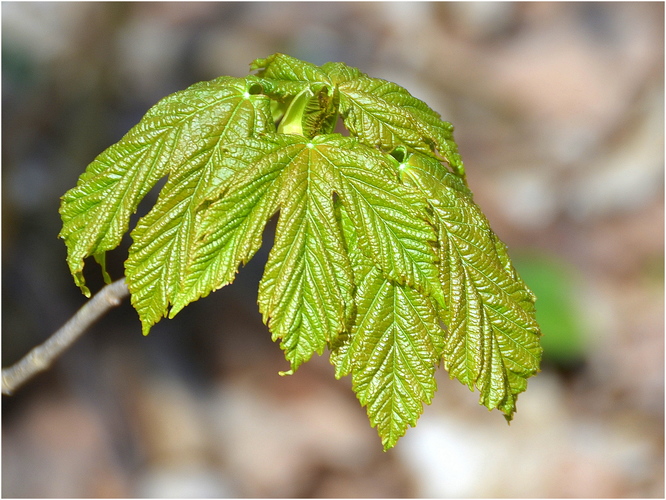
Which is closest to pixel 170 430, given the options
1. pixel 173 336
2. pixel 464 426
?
pixel 173 336

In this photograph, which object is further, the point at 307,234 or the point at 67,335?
the point at 67,335

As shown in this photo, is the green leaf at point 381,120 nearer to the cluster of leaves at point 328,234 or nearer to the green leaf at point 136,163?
the cluster of leaves at point 328,234

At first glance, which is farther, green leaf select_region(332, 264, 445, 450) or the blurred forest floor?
the blurred forest floor

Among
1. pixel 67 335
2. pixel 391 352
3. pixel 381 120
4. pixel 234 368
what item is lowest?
pixel 234 368

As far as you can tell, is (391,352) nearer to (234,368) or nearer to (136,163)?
(136,163)

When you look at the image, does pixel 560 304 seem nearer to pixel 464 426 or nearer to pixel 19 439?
pixel 464 426

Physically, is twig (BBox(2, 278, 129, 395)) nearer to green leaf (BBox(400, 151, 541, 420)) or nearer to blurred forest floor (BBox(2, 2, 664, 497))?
green leaf (BBox(400, 151, 541, 420))

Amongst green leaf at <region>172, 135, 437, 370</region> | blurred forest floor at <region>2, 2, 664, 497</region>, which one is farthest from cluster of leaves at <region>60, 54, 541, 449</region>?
blurred forest floor at <region>2, 2, 664, 497</region>

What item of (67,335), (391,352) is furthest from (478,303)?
(67,335)
